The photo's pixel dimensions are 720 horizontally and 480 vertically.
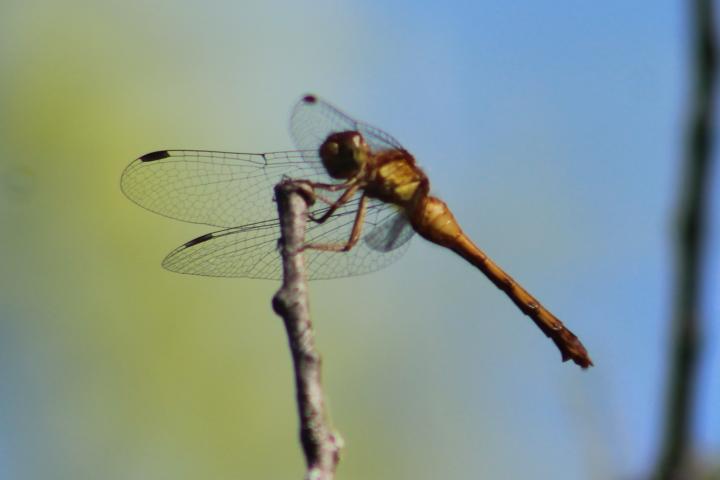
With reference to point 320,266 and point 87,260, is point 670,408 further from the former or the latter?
point 87,260

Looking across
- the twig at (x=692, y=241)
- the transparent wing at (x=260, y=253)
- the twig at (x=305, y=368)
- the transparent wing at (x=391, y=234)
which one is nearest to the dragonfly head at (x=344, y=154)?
the transparent wing at (x=260, y=253)

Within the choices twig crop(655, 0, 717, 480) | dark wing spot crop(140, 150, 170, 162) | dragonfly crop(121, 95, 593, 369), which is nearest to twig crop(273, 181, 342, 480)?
twig crop(655, 0, 717, 480)

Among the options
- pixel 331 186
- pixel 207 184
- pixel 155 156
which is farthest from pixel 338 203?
pixel 155 156

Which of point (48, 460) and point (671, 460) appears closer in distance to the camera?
point (671, 460)

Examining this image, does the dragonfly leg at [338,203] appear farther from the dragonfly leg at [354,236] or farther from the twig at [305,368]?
the twig at [305,368]

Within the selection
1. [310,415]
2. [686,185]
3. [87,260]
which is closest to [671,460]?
[686,185]

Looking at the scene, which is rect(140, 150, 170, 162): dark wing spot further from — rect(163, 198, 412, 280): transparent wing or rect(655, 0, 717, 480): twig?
rect(655, 0, 717, 480): twig
